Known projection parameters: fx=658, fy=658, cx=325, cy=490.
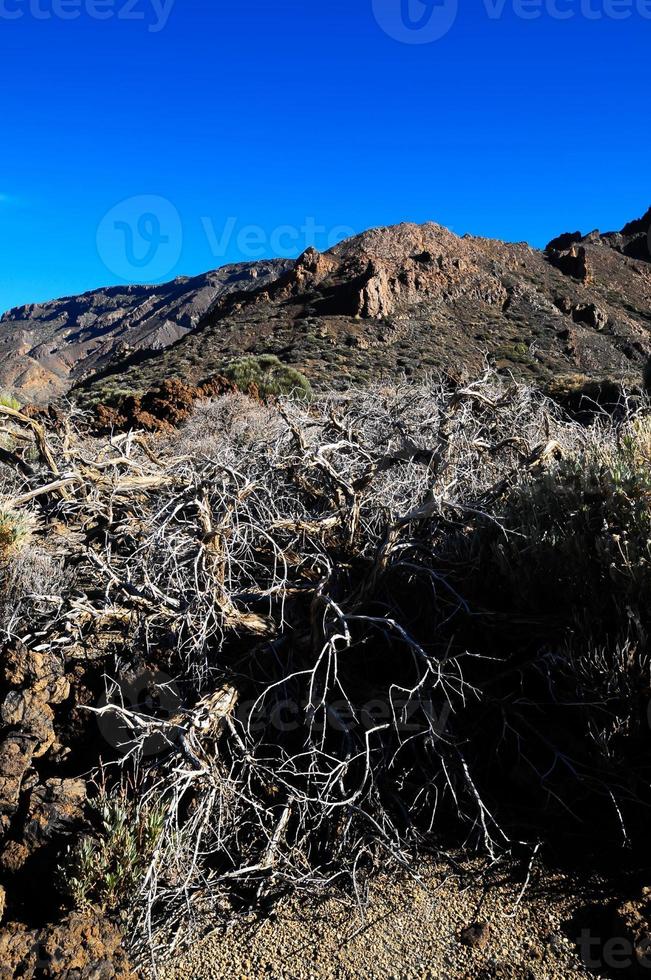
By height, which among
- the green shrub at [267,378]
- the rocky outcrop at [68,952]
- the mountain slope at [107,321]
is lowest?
the rocky outcrop at [68,952]

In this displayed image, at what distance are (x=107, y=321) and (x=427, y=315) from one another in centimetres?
5499

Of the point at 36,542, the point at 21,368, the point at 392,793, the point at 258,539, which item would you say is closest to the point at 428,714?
the point at 392,793

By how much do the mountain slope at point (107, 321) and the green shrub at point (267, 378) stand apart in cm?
3033

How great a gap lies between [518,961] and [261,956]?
96cm

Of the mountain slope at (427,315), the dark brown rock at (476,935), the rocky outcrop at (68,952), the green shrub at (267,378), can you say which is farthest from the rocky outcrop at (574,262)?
the rocky outcrop at (68,952)

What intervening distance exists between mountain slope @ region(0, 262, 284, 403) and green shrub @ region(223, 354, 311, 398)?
30.3 m

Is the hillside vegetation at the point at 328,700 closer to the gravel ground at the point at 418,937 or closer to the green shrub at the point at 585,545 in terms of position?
the green shrub at the point at 585,545

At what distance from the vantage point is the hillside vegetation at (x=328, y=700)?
110 inches

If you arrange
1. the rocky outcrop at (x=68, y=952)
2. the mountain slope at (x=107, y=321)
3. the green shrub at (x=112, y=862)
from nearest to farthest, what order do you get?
1. the rocky outcrop at (x=68, y=952)
2. the green shrub at (x=112, y=862)
3. the mountain slope at (x=107, y=321)

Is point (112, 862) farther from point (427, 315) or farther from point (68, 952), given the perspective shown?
point (427, 315)

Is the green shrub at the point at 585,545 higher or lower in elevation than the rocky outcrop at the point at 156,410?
lower

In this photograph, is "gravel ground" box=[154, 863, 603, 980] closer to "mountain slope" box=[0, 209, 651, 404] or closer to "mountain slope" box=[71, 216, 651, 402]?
"mountain slope" box=[0, 209, 651, 404]

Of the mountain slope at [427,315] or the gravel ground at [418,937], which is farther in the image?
the mountain slope at [427,315]

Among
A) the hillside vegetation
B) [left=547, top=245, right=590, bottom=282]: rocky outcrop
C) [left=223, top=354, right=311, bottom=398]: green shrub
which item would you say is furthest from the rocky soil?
[left=547, top=245, right=590, bottom=282]: rocky outcrop
